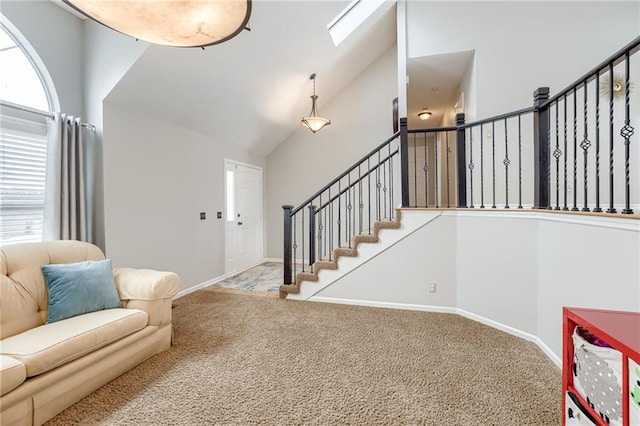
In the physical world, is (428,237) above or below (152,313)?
above

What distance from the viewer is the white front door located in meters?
5.05

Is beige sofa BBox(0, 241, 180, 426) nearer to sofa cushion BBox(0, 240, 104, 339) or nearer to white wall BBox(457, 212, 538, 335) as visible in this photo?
sofa cushion BBox(0, 240, 104, 339)

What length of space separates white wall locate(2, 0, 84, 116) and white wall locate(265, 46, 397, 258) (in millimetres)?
3645

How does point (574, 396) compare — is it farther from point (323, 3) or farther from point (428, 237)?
point (323, 3)

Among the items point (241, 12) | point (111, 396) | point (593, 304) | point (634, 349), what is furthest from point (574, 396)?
point (111, 396)

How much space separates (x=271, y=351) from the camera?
239 centimetres

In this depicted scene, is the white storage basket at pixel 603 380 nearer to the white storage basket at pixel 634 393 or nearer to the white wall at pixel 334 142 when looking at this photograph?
the white storage basket at pixel 634 393

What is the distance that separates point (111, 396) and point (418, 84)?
5.70 meters

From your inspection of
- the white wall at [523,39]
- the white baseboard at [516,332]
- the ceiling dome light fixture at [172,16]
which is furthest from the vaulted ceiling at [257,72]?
the white baseboard at [516,332]

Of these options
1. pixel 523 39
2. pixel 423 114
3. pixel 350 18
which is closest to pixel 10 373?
pixel 350 18

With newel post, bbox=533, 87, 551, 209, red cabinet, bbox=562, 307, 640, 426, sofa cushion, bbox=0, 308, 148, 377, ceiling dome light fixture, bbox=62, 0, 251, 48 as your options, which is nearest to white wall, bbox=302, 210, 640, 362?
newel post, bbox=533, 87, 551, 209

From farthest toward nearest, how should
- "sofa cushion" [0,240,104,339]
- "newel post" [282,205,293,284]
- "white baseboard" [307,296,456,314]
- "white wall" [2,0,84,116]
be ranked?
"newel post" [282,205,293,284]
"white baseboard" [307,296,456,314]
"white wall" [2,0,84,116]
"sofa cushion" [0,240,104,339]

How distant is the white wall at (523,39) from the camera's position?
3463 millimetres

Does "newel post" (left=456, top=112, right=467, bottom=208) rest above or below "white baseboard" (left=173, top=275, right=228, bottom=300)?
above
